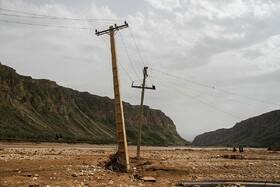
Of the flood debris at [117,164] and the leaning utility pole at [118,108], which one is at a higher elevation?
the leaning utility pole at [118,108]

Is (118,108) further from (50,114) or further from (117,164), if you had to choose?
(50,114)

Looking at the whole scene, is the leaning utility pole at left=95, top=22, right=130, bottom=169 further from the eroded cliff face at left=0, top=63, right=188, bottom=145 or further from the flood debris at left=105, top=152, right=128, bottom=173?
the eroded cliff face at left=0, top=63, right=188, bottom=145

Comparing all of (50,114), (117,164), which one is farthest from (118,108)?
(50,114)

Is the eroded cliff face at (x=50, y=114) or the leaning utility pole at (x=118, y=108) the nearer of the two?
the leaning utility pole at (x=118, y=108)

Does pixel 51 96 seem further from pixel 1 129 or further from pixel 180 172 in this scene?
pixel 180 172

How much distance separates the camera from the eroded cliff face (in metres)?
78.4

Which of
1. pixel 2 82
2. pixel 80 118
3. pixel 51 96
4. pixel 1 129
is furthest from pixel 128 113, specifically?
pixel 1 129

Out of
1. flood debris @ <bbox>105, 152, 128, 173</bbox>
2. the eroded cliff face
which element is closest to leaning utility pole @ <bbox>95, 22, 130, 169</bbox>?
flood debris @ <bbox>105, 152, 128, 173</bbox>

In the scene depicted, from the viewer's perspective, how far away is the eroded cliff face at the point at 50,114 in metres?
78.4

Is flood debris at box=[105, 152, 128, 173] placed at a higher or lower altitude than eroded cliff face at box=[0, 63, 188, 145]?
lower

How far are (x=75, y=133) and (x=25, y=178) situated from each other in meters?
102

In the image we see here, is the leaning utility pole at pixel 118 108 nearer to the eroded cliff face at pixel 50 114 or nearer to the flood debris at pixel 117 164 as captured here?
the flood debris at pixel 117 164

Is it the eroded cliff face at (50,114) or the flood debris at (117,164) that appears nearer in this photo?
the flood debris at (117,164)

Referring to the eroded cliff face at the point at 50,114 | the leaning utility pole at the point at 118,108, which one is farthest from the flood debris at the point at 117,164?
the eroded cliff face at the point at 50,114
